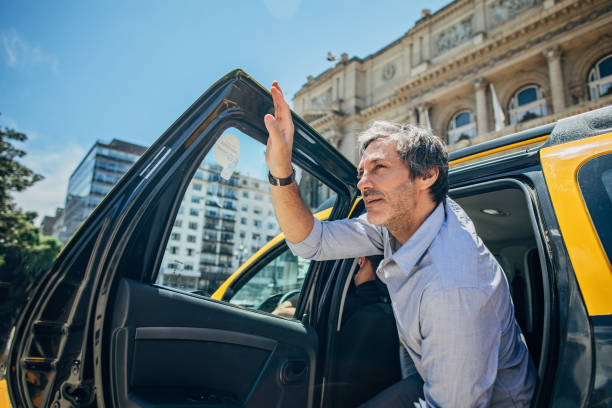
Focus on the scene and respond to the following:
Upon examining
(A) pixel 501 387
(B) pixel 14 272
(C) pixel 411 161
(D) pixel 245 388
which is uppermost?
(C) pixel 411 161

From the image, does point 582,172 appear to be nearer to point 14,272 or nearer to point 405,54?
point 14,272

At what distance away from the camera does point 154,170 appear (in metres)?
1.12

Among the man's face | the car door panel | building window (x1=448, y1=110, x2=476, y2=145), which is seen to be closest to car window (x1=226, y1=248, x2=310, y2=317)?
the car door panel

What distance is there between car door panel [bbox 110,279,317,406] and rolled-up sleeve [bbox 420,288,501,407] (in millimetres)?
652

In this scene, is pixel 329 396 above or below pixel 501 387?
below

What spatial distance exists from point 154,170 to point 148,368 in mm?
629

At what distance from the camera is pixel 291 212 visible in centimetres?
149

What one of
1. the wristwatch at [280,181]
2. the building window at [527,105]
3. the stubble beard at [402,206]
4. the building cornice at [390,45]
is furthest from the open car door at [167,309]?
the building cornice at [390,45]

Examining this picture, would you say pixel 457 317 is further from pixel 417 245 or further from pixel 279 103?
pixel 279 103

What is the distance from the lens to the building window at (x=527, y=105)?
18.9 m

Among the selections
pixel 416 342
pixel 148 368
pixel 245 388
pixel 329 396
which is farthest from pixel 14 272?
pixel 416 342

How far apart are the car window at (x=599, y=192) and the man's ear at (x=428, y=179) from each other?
1.56 ft

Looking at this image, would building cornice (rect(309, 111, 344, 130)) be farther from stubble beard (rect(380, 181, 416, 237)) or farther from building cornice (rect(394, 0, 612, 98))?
stubble beard (rect(380, 181, 416, 237))

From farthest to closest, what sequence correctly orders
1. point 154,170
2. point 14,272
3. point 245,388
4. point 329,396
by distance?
point 14,272, point 329,396, point 245,388, point 154,170
